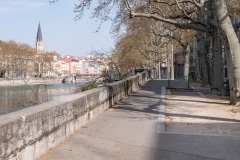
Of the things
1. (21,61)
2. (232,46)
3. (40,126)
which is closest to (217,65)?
(232,46)

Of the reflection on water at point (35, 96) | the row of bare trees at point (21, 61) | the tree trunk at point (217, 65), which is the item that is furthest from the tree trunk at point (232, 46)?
the row of bare trees at point (21, 61)

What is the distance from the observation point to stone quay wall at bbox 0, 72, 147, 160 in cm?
579

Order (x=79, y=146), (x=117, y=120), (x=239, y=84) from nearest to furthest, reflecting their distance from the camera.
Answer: (x=79, y=146) → (x=117, y=120) → (x=239, y=84)

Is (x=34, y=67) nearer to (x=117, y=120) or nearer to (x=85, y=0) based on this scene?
(x=85, y=0)

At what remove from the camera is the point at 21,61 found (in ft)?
414

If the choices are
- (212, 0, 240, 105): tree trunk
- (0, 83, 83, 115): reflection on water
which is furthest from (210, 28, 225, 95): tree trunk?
(0, 83, 83, 115): reflection on water

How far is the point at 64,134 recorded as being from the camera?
861 centimetres

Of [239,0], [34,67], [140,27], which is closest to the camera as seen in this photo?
[239,0]

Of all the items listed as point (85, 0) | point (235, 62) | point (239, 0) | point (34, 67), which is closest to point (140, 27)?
point (239, 0)

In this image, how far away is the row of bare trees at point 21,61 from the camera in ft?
381

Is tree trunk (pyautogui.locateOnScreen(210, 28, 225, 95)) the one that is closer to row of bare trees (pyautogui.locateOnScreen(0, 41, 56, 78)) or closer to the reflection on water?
the reflection on water

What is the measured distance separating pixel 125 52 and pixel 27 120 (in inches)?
2150

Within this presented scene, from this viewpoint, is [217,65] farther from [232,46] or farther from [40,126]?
[40,126]

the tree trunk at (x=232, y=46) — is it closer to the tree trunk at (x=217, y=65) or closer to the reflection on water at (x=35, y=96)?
the tree trunk at (x=217, y=65)
